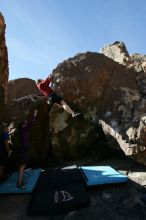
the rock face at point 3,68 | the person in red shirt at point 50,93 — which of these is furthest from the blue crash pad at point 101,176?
the rock face at point 3,68

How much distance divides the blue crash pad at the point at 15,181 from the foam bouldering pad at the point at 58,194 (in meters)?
0.19

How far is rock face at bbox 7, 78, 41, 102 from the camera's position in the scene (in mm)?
16978

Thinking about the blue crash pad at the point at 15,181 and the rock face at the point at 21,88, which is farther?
the rock face at the point at 21,88

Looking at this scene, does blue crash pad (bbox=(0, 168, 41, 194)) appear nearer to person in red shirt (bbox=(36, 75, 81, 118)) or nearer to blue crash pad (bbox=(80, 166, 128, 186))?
blue crash pad (bbox=(80, 166, 128, 186))

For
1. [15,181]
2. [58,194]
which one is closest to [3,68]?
[15,181]

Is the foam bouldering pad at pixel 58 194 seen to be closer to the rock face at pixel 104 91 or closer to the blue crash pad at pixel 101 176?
the blue crash pad at pixel 101 176

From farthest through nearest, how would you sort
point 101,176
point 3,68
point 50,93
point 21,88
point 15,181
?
point 21,88 < point 50,93 < point 3,68 < point 15,181 < point 101,176

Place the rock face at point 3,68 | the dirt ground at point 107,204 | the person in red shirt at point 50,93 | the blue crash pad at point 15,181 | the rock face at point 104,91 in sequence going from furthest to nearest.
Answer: the person in red shirt at point 50,93 < the rock face at point 104,91 < the rock face at point 3,68 < the blue crash pad at point 15,181 < the dirt ground at point 107,204

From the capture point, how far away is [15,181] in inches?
385

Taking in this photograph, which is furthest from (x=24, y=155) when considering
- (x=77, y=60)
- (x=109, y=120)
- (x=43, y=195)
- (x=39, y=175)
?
(x=77, y=60)

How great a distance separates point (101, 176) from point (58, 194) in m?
1.72

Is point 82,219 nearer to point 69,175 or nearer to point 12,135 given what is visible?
point 69,175

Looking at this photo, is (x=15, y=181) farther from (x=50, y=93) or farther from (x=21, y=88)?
(x=21, y=88)

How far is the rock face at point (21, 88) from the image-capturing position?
55.7 ft
